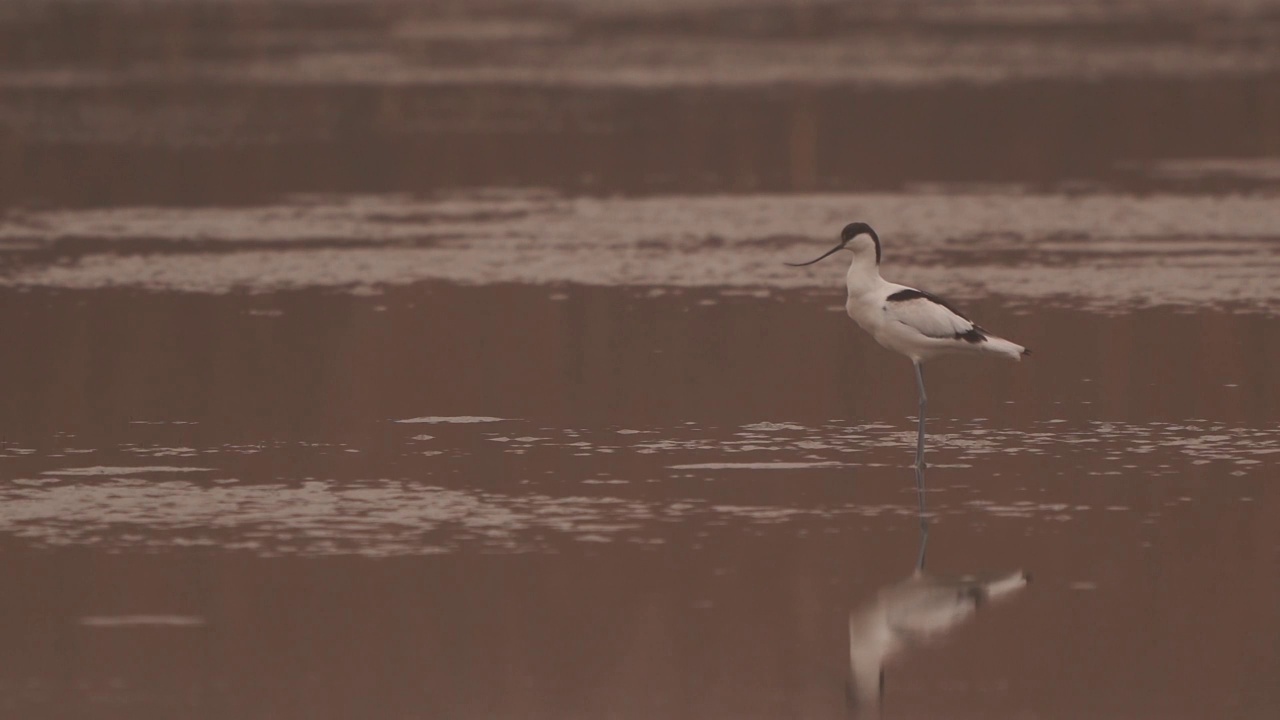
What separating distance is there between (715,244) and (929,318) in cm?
945

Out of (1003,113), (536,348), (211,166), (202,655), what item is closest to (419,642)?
(202,655)

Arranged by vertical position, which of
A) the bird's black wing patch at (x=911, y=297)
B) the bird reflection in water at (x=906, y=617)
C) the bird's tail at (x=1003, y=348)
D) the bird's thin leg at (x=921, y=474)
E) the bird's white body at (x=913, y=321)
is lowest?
the bird reflection in water at (x=906, y=617)

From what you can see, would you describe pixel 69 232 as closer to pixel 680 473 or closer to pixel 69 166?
pixel 69 166

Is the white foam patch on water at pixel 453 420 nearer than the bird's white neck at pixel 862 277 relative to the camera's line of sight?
No

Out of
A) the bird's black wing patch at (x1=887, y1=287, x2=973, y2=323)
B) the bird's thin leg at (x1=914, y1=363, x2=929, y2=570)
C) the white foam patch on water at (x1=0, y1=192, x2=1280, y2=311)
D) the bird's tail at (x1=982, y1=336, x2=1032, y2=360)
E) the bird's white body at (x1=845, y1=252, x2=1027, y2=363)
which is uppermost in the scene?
the bird's black wing patch at (x1=887, y1=287, x2=973, y2=323)

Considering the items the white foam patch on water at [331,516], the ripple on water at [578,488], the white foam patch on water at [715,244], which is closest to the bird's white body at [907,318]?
the ripple on water at [578,488]

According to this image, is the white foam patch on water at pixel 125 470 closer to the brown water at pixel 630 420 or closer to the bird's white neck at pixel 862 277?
the brown water at pixel 630 420

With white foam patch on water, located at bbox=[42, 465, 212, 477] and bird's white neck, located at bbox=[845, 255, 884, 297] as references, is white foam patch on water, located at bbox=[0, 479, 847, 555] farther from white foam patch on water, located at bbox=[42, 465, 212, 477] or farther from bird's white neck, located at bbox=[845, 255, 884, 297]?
bird's white neck, located at bbox=[845, 255, 884, 297]

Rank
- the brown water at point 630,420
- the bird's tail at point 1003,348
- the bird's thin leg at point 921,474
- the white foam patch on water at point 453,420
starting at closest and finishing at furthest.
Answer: the brown water at point 630,420 → the bird's thin leg at point 921,474 → the bird's tail at point 1003,348 → the white foam patch on water at point 453,420

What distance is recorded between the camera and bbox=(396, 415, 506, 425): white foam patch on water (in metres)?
14.3

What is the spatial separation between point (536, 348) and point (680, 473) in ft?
14.8

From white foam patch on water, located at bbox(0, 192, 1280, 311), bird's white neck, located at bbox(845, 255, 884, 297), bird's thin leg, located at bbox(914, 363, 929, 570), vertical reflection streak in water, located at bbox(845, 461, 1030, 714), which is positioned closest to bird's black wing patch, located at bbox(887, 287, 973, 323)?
bird's white neck, located at bbox(845, 255, 884, 297)

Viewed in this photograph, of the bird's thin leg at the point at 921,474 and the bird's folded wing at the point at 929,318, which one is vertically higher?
the bird's folded wing at the point at 929,318

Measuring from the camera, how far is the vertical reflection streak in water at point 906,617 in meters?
8.99
